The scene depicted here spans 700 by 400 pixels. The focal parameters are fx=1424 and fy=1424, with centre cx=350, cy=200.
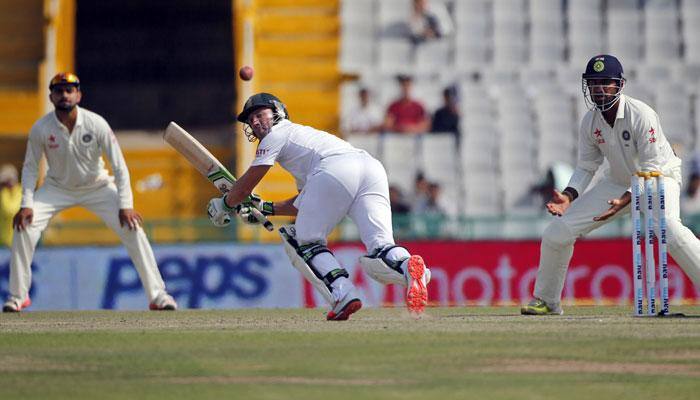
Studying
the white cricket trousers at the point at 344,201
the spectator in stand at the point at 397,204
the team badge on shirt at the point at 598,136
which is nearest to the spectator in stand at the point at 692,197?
the spectator in stand at the point at 397,204

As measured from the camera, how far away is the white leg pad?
26.3 ft

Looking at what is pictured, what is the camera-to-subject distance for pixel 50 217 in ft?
34.7

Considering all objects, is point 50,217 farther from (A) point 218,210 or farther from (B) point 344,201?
(B) point 344,201

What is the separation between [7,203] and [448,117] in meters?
4.97

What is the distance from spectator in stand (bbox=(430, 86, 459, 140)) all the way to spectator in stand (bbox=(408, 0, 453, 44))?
1.38 m

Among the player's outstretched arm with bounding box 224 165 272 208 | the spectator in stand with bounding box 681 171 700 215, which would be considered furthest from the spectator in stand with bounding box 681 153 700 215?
the player's outstretched arm with bounding box 224 165 272 208

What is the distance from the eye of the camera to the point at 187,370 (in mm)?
6387

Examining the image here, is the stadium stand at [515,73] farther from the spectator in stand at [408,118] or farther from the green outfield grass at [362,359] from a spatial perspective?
the green outfield grass at [362,359]

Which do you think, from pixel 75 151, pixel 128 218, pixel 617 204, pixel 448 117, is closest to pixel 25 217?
pixel 75 151

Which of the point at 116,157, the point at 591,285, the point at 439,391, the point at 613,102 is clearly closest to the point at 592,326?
the point at 613,102

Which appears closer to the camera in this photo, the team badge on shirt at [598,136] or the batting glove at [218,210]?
the batting glove at [218,210]

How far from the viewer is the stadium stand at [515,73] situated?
1616 cm

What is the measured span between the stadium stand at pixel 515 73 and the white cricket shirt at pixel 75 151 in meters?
5.91

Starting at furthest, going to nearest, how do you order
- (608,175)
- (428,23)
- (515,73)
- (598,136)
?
(428,23)
(515,73)
(608,175)
(598,136)
